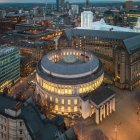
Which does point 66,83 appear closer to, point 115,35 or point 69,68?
point 69,68

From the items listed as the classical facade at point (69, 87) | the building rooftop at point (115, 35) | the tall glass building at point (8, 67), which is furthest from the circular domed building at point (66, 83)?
the building rooftop at point (115, 35)

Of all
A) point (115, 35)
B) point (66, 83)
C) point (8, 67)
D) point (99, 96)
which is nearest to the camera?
point (99, 96)

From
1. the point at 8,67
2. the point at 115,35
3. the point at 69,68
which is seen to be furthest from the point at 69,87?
the point at 115,35

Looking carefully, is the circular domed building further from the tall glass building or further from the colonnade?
the tall glass building

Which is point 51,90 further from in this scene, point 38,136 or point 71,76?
point 38,136

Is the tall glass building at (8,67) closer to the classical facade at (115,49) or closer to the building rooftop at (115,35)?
the classical facade at (115,49)

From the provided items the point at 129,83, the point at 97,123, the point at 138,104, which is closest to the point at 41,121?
the point at 97,123

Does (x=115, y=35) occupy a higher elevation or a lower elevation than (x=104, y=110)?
higher
